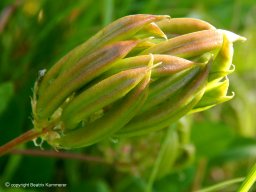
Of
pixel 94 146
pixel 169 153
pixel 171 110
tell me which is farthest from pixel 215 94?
pixel 94 146

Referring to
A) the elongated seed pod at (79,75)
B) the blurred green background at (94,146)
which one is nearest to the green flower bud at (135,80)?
the elongated seed pod at (79,75)

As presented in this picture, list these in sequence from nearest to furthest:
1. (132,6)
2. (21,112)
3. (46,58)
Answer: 1. (21,112)
2. (46,58)
3. (132,6)

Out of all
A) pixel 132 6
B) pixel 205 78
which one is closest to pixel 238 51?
pixel 132 6

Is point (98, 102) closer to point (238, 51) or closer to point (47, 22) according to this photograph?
point (47, 22)

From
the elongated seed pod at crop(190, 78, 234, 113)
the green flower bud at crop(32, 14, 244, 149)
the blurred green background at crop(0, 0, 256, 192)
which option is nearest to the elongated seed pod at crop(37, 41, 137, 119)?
the green flower bud at crop(32, 14, 244, 149)

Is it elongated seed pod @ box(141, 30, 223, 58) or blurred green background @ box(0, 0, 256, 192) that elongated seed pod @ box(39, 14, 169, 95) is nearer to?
elongated seed pod @ box(141, 30, 223, 58)

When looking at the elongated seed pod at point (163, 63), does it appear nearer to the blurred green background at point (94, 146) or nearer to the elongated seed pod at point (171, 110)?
the elongated seed pod at point (171, 110)

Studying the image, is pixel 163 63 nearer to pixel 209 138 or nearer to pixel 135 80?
pixel 135 80
